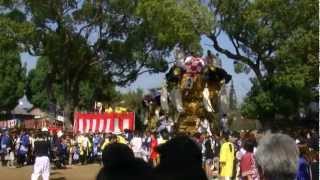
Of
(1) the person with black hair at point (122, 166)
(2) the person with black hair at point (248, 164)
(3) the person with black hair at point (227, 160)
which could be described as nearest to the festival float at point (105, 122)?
(3) the person with black hair at point (227, 160)

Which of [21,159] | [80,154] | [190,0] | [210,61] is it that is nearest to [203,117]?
[210,61]

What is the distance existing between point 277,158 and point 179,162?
84 cm

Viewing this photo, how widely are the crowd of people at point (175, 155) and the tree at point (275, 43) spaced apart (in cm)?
1260

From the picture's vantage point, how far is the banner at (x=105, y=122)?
31031 millimetres

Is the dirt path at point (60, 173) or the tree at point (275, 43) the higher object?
the tree at point (275, 43)

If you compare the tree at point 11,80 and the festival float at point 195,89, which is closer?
the festival float at point 195,89

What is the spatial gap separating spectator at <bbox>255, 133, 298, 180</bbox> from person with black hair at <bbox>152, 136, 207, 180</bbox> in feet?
2.03

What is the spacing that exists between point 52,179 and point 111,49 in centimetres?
2455

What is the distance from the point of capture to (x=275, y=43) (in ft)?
139

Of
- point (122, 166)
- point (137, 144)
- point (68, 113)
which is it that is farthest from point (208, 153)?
point (68, 113)

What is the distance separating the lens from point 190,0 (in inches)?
1638

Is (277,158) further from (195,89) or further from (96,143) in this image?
A: (96,143)

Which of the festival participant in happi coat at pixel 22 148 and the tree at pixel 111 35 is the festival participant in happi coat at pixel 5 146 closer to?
the festival participant in happi coat at pixel 22 148

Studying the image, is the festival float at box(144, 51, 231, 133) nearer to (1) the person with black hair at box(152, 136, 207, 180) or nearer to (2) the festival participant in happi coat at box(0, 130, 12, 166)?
(2) the festival participant in happi coat at box(0, 130, 12, 166)
